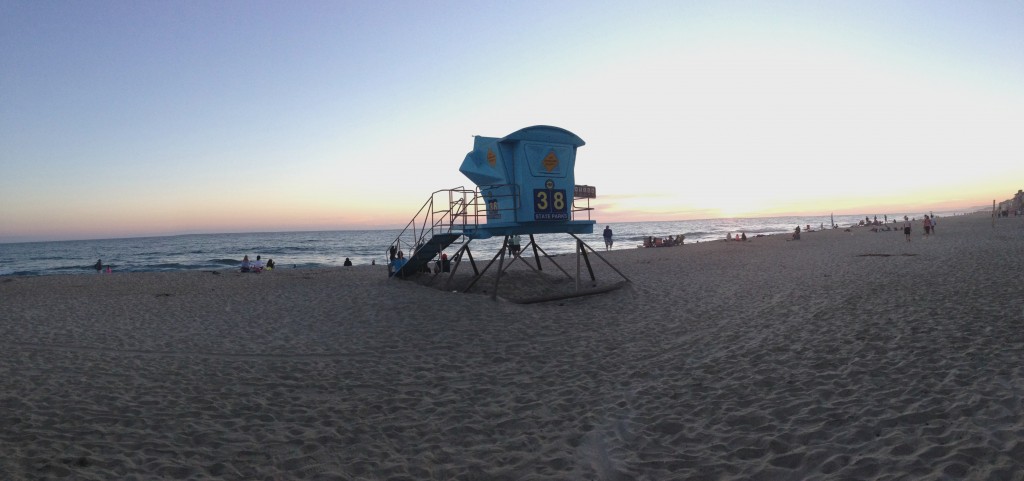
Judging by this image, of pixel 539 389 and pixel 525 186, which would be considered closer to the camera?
pixel 539 389

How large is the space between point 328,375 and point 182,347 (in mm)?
4236

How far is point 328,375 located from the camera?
28.8 ft

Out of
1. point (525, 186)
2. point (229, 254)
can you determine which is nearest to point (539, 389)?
point (525, 186)

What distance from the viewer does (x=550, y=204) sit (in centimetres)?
1585

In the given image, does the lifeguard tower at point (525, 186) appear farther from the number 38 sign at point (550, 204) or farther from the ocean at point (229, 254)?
the ocean at point (229, 254)

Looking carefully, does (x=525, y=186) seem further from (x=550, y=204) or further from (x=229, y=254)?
(x=229, y=254)

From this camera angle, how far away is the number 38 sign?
Answer: 15.7m

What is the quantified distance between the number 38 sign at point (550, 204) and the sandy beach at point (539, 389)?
2.73 meters

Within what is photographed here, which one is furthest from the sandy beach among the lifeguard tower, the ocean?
the ocean

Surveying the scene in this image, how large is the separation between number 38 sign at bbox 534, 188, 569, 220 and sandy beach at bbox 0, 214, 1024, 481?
273 cm

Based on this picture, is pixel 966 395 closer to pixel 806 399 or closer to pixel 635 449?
pixel 806 399

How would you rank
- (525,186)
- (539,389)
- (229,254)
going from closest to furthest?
1. (539,389)
2. (525,186)
3. (229,254)

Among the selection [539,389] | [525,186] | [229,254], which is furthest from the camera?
[229,254]

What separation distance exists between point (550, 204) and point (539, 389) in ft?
28.6
